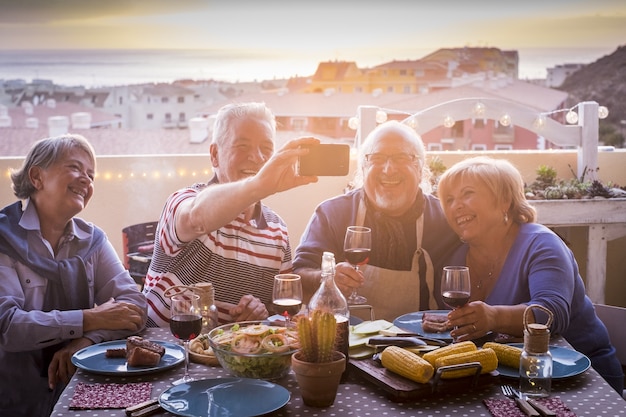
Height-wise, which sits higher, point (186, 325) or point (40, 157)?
point (40, 157)

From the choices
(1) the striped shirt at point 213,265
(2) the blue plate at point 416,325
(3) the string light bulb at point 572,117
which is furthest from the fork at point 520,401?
Answer: (3) the string light bulb at point 572,117

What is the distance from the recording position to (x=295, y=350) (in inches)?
75.5

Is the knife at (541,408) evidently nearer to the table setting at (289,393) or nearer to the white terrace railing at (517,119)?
the table setting at (289,393)

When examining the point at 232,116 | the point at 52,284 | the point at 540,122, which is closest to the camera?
the point at 52,284

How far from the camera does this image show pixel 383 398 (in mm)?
1828

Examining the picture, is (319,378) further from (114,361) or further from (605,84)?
(605,84)

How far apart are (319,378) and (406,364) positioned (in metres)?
0.24


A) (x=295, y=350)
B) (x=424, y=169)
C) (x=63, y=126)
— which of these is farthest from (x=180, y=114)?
(x=295, y=350)

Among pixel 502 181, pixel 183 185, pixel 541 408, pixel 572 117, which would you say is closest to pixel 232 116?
pixel 502 181

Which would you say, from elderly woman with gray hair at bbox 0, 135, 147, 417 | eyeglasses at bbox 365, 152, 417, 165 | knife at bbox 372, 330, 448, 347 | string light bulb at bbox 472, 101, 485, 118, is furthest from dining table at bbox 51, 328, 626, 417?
string light bulb at bbox 472, 101, 485, 118

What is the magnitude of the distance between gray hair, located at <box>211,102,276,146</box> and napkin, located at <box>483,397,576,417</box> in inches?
55.2

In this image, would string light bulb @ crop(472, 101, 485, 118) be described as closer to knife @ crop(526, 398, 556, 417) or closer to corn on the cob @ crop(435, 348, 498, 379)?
corn on the cob @ crop(435, 348, 498, 379)

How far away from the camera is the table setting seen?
1.74 meters

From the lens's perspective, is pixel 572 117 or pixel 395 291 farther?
pixel 572 117
